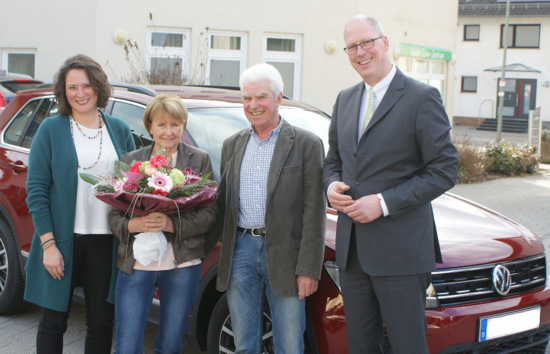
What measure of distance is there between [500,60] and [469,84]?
247cm

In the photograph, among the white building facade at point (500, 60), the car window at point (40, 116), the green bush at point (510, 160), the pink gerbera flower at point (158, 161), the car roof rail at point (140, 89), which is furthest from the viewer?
the white building facade at point (500, 60)

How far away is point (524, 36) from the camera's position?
40.4 metres

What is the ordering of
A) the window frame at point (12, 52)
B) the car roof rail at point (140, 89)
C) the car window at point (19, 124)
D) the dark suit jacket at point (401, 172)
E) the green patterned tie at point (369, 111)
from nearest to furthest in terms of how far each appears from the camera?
the dark suit jacket at point (401, 172) → the green patterned tie at point (369, 111) → the car roof rail at point (140, 89) → the car window at point (19, 124) → the window frame at point (12, 52)

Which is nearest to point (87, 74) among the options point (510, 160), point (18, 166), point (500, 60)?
point (18, 166)

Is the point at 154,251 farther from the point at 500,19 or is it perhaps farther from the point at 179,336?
the point at 500,19

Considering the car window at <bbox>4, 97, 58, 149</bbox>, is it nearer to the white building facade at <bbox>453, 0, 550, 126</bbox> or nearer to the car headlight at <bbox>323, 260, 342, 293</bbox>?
the car headlight at <bbox>323, 260, 342, 293</bbox>

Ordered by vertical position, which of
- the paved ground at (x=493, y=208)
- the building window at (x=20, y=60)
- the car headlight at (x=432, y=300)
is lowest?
the paved ground at (x=493, y=208)

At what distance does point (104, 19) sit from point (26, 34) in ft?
6.42

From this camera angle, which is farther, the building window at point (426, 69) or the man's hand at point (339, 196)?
the building window at point (426, 69)

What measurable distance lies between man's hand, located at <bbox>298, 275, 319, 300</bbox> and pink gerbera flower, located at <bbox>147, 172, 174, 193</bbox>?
76cm

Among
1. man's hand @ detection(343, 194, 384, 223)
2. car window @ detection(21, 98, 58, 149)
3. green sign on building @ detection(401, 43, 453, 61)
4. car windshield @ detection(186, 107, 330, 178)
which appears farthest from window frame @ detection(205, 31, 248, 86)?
man's hand @ detection(343, 194, 384, 223)

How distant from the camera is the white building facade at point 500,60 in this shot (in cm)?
3941

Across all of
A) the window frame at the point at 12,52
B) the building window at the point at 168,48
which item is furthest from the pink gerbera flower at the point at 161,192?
the window frame at the point at 12,52

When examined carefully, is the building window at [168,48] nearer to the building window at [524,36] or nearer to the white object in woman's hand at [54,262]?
the white object in woman's hand at [54,262]
